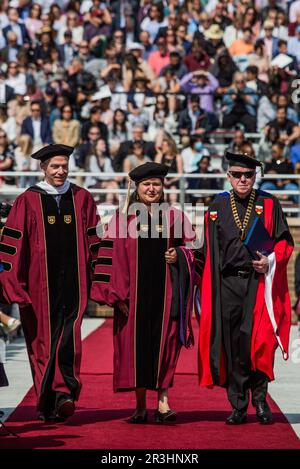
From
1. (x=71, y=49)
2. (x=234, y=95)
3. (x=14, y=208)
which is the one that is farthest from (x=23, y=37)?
(x=14, y=208)

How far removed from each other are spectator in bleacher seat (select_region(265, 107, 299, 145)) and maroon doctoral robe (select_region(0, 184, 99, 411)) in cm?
1109

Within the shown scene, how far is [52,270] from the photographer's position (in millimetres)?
10859

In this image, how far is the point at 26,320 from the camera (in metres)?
10.8

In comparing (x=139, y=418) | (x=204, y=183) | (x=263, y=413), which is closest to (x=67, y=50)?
(x=204, y=183)

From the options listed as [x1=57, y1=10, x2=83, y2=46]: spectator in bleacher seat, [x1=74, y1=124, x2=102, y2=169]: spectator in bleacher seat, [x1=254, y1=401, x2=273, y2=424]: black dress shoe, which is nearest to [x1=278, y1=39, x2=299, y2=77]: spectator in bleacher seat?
[x1=74, y1=124, x2=102, y2=169]: spectator in bleacher seat

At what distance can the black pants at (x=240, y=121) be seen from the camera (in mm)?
22922

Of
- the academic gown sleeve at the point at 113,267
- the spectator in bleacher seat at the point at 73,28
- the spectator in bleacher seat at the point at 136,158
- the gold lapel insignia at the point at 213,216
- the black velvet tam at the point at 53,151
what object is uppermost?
the spectator in bleacher seat at the point at 73,28

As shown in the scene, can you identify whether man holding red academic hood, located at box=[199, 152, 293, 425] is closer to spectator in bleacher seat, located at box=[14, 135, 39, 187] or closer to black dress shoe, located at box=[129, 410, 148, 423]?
black dress shoe, located at box=[129, 410, 148, 423]

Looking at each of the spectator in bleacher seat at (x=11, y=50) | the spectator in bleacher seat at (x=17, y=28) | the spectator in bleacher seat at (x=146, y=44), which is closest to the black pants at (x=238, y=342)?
the spectator in bleacher seat at (x=146, y=44)

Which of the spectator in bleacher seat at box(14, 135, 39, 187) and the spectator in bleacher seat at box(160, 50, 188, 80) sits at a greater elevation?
the spectator in bleacher seat at box(160, 50, 188, 80)

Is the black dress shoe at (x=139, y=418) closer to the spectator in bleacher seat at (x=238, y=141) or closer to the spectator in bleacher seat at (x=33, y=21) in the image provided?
the spectator in bleacher seat at (x=238, y=141)

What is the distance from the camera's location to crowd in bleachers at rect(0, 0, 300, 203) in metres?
21.9

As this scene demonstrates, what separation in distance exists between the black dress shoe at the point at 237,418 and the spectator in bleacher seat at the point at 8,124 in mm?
13081

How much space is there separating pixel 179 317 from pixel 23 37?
15598 mm
